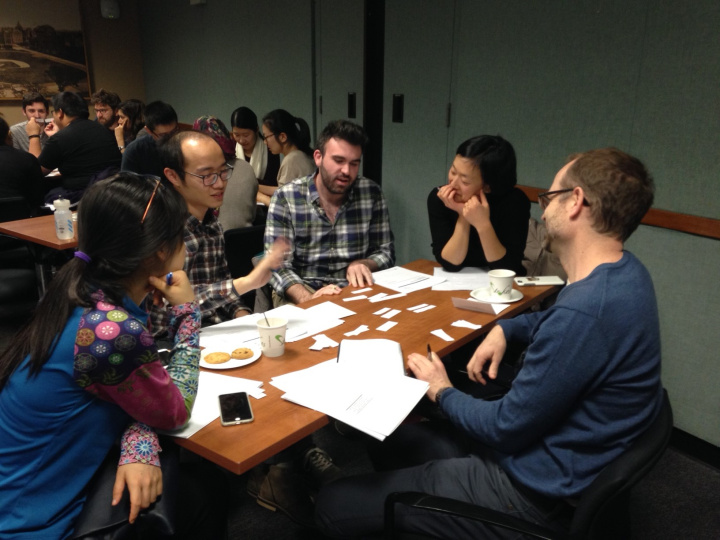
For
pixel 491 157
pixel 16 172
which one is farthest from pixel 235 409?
pixel 16 172

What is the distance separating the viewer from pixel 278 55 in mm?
5113

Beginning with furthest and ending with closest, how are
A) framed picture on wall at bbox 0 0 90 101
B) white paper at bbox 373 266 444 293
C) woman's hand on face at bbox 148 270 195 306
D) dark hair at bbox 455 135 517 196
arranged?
framed picture on wall at bbox 0 0 90 101 → dark hair at bbox 455 135 517 196 → white paper at bbox 373 266 444 293 → woman's hand on face at bbox 148 270 195 306

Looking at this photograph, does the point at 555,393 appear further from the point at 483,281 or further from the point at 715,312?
the point at 715,312

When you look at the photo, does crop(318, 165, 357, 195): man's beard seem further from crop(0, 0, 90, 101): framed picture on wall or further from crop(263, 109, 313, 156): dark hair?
crop(0, 0, 90, 101): framed picture on wall

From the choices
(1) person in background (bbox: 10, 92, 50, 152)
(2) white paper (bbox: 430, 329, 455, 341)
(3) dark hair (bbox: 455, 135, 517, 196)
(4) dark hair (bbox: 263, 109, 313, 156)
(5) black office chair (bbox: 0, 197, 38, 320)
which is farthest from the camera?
(1) person in background (bbox: 10, 92, 50, 152)

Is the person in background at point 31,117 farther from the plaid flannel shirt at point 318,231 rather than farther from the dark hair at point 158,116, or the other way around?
the plaid flannel shirt at point 318,231

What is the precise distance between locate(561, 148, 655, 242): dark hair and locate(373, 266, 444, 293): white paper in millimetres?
1029

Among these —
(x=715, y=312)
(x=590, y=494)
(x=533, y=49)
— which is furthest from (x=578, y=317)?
(x=533, y=49)

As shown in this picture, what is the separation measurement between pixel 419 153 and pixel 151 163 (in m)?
1.84

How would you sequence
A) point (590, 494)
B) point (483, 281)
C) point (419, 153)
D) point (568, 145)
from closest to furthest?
point (590, 494) < point (483, 281) < point (568, 145) < point (419, 153)

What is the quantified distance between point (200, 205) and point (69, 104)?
300cm

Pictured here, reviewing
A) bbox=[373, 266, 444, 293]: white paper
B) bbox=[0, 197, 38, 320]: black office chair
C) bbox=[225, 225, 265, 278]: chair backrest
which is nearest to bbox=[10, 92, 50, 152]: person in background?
bbox=[0, 197, 38, 320]: black office chair

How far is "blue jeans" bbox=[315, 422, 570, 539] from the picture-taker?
1.26 metres

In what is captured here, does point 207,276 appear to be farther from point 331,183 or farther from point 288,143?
point 288,143
